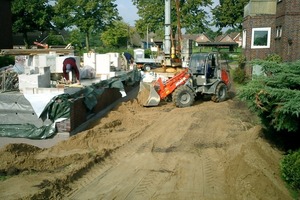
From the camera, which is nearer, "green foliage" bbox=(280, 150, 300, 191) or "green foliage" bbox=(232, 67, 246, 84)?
"green foliage" bbox=(280, 150, 300, 191)

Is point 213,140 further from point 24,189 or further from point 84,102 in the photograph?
point 24,189

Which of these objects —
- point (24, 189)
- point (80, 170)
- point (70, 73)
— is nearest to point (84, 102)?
point (70, 73)

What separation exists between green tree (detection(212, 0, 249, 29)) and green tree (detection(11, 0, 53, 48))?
22.9 m

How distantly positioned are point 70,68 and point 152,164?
649 centimetres

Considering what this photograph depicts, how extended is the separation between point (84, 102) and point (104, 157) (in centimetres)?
342

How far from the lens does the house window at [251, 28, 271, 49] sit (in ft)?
82.5

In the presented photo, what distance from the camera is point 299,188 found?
7.32 m

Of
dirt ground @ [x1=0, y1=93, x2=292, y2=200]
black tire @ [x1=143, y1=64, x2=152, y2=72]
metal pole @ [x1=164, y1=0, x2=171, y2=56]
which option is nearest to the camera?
dirt ground @ [x1=0, y1=93, x2=292, y2=200]

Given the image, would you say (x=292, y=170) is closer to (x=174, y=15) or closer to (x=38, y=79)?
(x=38, y=79)

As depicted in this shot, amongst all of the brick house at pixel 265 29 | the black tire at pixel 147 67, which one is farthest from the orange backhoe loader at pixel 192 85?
the black tire at pixel 147 67

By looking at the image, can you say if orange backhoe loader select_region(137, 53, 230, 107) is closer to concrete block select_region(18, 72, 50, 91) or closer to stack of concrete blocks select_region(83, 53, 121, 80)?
stack of concrete blocks select_region(83, 53, 121, 80)

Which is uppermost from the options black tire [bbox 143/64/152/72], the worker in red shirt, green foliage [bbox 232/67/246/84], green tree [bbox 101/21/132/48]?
green tree [bbox 101/21/132/48]

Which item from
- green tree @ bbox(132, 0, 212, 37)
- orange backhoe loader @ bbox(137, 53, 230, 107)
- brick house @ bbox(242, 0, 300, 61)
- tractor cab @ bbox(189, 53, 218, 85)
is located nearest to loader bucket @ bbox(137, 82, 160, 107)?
orange backhoe loader @ bbox(137, 53, 230, 107)

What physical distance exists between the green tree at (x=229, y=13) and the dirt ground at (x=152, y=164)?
119 feet
